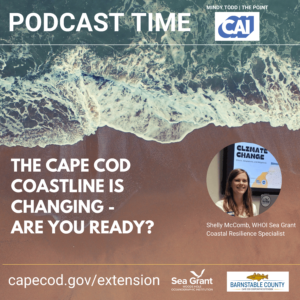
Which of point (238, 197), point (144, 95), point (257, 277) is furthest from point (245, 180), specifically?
point (144, 95)

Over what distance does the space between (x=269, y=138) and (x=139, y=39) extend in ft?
4.19

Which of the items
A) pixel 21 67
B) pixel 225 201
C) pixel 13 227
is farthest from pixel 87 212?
pixel 21 67

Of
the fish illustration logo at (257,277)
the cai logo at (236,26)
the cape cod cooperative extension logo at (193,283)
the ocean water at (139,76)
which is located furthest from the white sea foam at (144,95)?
the fish illustration logo at (257,277)

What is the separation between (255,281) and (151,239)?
866 millimetres

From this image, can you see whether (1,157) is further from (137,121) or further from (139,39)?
(139,39)

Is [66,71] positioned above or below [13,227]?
above

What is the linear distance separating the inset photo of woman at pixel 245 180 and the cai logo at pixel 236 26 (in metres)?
0.84

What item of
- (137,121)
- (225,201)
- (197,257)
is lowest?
(197,257)

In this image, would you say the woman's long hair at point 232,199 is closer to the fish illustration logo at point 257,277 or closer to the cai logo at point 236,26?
the fish illustration logo at point 257,277

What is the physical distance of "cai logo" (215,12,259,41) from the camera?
2.27 m

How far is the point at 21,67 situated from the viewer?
2.26m

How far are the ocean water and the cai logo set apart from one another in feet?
0.16

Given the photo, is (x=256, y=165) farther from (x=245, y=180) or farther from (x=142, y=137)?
(x=142, y=137)

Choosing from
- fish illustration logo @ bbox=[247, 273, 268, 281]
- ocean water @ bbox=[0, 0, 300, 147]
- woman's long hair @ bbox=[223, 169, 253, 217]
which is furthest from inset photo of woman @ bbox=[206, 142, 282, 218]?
fish illustration logo @ bbox=[247, 273, 268, 281]
